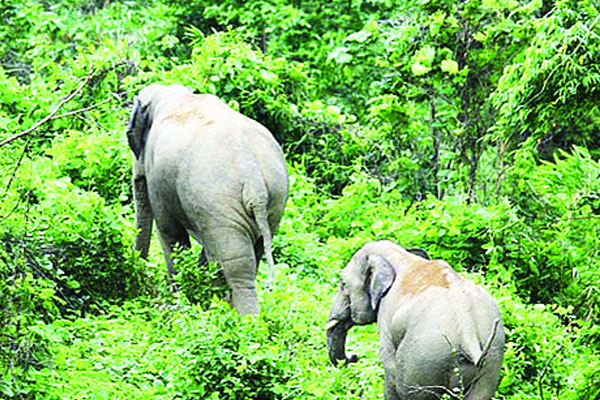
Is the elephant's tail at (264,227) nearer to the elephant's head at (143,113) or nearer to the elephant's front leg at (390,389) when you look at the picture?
the elephant's front leg at (390,389)

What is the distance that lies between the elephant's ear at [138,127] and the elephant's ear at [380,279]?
2969mm

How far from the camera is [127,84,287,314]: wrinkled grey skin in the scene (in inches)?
311

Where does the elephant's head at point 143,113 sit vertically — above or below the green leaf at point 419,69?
above

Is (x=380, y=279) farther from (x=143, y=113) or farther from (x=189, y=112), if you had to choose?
(x=143, y=113)

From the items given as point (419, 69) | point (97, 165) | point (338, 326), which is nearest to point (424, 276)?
point (338, 326)

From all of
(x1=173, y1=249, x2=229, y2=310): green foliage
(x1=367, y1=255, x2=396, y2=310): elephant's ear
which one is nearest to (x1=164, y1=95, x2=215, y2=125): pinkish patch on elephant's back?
(x1=173, y1=249, x2=229, y2=310): green foliage

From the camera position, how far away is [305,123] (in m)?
14.4

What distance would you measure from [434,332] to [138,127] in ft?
12.7

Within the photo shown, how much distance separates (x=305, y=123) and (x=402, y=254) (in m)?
7.37

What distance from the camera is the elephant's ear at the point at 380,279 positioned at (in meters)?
6.95

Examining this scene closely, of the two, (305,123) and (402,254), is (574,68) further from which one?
(305,123)

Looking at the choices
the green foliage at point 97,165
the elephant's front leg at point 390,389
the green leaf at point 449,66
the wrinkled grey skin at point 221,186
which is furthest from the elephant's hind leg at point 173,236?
the green leaf at point 449,66

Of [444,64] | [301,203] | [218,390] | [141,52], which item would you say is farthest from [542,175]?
[141,52]

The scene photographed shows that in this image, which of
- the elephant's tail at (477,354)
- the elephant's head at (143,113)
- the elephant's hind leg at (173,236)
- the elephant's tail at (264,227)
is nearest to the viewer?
the elephant's tail at (477,354)
